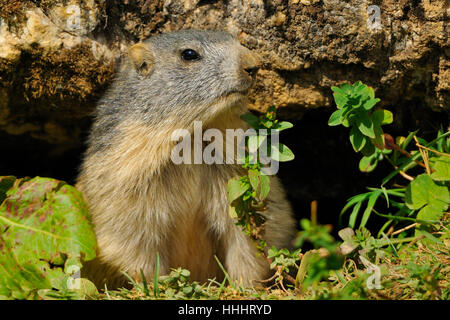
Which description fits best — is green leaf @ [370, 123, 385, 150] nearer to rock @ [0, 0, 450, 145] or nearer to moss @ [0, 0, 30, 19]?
rock @ [0, 0, 450, 145]

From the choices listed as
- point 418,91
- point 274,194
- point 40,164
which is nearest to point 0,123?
point 40,164

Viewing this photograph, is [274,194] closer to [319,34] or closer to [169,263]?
[169,263]

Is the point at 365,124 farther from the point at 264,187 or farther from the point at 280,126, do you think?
the point at 264,187

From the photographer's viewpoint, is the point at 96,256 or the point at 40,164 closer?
the point at 96,256

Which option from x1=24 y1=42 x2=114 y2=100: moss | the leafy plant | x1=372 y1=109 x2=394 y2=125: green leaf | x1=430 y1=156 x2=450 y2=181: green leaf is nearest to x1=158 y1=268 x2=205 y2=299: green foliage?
the leafy plant

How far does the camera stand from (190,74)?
15.0 feet

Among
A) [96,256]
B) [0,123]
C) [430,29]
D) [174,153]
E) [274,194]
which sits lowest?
[96,256]

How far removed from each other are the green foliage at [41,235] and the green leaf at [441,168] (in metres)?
3.04

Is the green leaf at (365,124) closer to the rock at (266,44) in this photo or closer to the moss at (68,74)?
the rock at (266,44)

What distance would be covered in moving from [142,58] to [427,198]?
285 cm

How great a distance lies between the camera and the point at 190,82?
4.54 metres

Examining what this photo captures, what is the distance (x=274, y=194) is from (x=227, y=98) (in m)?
1.24

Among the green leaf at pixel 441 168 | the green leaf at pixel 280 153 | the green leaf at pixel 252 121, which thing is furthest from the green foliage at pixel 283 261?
the green leaf at pixel 441 168

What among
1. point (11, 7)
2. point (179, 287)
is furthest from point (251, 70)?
point (11, 7)
